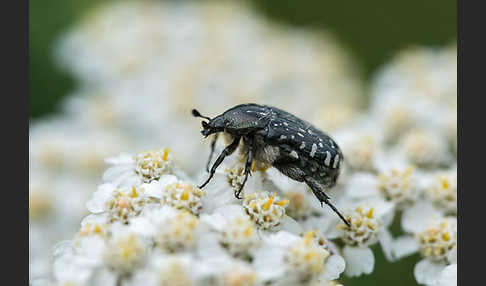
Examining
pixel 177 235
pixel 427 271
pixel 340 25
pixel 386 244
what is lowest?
pixel 427 271

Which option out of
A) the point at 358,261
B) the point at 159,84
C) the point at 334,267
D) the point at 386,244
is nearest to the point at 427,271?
the point at 386,244

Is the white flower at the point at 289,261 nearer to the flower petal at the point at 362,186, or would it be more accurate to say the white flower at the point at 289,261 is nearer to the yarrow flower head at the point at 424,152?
the flower petal at the point at 362,186

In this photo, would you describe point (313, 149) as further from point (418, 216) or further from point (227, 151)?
point (418, 216)

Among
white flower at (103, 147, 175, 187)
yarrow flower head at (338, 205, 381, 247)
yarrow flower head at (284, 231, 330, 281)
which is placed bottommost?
yarrow flower head at (338, 205, 381, 247)

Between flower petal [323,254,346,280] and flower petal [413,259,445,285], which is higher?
flower petal [323,254,346,280]

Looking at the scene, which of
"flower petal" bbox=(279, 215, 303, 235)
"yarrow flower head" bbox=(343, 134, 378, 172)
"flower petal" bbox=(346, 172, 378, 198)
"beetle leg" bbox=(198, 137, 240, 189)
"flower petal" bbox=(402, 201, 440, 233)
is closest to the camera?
"flower petal" bbox=(279, 215, 303, 235)

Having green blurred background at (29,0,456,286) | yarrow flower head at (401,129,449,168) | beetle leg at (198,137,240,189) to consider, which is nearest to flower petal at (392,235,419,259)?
yarrow flower head at (401,129,449,168)

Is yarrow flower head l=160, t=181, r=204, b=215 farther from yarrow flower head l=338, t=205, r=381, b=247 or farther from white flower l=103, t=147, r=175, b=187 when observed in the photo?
yarrow flower head l=338, t=205, r=381, b=247
